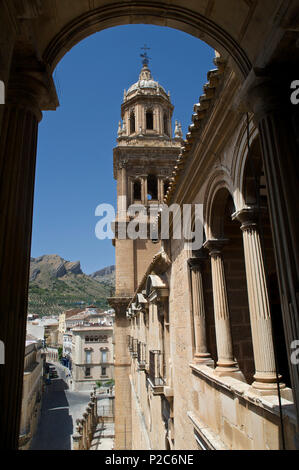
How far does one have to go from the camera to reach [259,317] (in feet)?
13.1

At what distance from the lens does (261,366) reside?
3924mm

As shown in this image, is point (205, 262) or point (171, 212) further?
point (171, 212)

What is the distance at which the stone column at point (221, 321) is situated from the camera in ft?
Result: 17.4

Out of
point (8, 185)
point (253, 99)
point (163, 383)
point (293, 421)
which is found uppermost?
point (253, 99)

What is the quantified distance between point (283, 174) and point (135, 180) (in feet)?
76.0

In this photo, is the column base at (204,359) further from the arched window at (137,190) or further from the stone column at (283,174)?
the arched window at (137,190)

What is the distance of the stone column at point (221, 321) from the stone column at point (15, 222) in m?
3.72

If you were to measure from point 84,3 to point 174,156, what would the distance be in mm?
23171

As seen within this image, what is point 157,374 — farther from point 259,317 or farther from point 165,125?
point 165,125

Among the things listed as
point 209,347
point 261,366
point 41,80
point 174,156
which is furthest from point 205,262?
point 174,156

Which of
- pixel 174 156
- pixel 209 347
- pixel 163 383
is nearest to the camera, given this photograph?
pixel 209 347

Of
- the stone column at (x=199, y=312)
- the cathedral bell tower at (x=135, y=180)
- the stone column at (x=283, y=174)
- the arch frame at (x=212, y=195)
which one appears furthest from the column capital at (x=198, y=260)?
the cathedral bell tower at (x=135, y=180)
